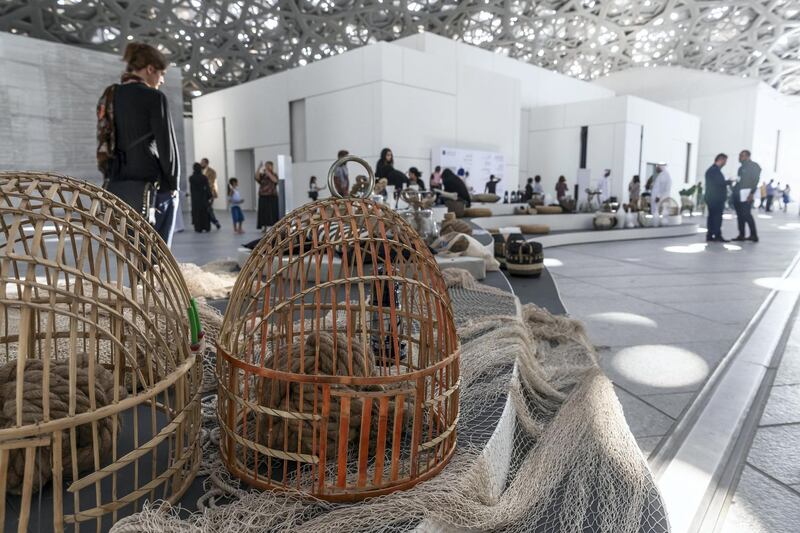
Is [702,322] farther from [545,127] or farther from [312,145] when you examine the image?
[545,127]

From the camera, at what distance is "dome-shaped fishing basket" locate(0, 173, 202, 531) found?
75cm

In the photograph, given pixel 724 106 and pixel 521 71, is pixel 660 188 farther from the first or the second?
pixel 724 106

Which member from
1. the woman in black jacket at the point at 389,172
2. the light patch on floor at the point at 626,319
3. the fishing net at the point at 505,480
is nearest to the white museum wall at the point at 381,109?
the woman in black jacket at the point at 389,172

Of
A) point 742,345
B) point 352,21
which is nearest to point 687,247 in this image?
point 742,345

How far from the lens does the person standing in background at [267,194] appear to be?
877cm

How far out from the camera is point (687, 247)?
337 inches

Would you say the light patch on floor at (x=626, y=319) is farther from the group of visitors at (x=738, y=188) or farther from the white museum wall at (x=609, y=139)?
the white museum wall at (x=609, y=139)

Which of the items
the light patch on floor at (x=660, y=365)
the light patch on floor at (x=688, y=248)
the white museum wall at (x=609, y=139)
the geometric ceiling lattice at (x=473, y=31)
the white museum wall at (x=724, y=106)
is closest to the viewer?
the light patch on floor at (x=660, y=365)

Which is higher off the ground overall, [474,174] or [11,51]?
[11,51]

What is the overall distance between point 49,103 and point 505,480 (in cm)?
1533

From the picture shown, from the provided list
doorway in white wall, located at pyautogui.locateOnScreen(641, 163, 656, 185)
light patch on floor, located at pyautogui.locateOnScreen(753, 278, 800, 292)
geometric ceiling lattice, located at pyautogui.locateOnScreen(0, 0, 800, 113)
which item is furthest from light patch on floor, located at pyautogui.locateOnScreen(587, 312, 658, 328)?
geometric ceiling lattice, located at pyautogui.locateOnScreen(0, 0, 800, 113)

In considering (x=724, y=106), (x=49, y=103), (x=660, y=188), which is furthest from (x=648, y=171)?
(x=49, y=103)

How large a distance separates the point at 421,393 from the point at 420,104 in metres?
12.5

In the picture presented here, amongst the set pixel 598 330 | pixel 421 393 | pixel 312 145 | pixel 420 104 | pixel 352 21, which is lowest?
pixel 598 330
